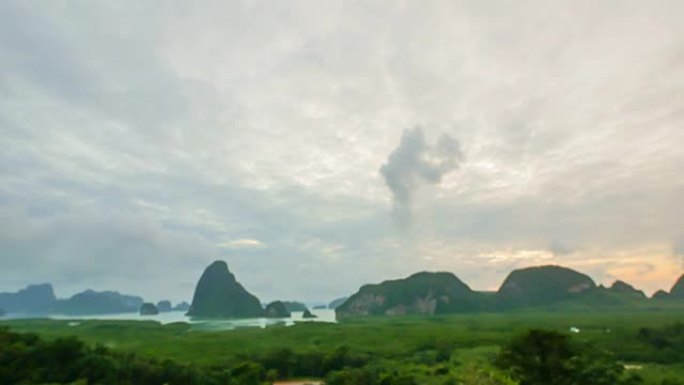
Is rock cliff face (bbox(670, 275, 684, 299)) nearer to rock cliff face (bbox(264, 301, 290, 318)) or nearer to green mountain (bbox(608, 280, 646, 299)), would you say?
green mountain (bbox(608, 280, 646, 299))

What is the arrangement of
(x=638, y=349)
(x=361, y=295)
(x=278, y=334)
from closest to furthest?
1. (x=638, y=349)
2. (x=278, y=334)
3. (x=361, y=295)

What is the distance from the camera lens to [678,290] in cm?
17562

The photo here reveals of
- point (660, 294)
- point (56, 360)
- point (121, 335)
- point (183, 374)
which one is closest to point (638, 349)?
point (183, 374)

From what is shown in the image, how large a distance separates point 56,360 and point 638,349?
5133cm

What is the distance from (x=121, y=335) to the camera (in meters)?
Result: 74.6

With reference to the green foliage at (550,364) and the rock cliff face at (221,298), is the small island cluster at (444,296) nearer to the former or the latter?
the rock cliff face at (221,298)

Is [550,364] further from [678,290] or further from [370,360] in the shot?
[678,290]

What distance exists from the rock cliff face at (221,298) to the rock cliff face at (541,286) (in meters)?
92.3

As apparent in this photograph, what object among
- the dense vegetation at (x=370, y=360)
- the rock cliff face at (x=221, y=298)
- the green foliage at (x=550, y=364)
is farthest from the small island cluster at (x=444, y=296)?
the green foliage at (x=550, y=364)

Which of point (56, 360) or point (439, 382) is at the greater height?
point (56, 360)

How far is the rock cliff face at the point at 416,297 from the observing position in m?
167

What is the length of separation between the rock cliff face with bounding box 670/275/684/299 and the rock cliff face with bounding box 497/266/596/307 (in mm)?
27124

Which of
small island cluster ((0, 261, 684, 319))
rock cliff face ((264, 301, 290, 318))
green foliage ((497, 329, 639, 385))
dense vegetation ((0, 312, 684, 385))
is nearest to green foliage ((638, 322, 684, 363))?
dense vegetation ((0, 312, 684, 385))

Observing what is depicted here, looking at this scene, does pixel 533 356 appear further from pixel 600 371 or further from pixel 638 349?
pixel 638 349
